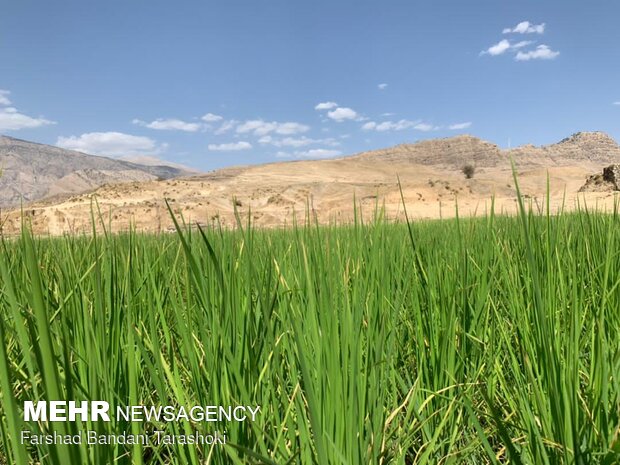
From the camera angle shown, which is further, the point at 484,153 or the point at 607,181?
the point at 484,153

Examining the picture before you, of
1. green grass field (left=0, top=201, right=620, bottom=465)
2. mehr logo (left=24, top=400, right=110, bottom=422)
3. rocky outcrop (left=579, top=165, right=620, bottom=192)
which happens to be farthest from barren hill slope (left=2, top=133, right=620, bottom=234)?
rocky outcrop (left=579, top=165, right=620, bottom=192)

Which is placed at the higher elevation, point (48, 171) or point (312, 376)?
point (48, 171)

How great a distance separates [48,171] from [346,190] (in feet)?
219

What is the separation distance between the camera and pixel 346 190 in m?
21.9

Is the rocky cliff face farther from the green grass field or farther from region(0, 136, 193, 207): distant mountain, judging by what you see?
the green grass field

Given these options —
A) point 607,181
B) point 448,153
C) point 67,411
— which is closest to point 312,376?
point 67,411

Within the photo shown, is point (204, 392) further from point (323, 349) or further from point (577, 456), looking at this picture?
point (577, 456)

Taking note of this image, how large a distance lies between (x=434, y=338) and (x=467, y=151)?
58238 millimetres

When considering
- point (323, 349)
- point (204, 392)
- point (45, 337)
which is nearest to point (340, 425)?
point (323, 349)

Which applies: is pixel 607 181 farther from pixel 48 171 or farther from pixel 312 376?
pixel 48 171

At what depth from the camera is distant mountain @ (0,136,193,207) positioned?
191 feet

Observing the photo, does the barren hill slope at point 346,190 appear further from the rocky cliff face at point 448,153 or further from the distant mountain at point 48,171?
the distant mountain at point 48,171

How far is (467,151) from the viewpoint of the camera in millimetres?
55438

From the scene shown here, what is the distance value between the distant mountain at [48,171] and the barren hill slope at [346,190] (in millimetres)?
31080
